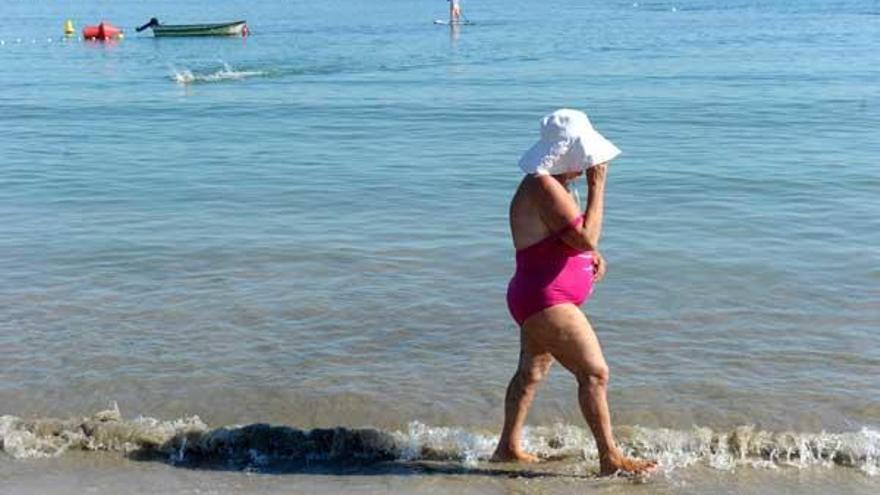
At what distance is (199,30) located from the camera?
53.1 m

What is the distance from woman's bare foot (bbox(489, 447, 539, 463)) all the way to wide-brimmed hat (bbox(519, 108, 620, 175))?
4.88 feet

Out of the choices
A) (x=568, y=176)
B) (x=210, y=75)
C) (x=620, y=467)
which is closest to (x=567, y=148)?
(x=568, y=176)

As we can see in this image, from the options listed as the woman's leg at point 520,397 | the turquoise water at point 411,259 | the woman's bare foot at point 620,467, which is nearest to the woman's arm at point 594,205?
the woman's leg at point 520,397

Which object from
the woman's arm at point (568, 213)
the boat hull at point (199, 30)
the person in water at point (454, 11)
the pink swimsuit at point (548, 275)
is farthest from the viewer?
the person in water at point (454, 11)

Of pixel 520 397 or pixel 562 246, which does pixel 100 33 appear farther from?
pixel 562 246

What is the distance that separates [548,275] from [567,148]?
1.92ft

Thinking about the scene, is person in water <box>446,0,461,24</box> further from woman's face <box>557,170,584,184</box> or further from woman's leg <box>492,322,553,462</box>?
woman's face <box>557,170,584,184</box>

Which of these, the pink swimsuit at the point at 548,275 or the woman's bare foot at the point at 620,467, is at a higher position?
the pink swimsuit at the point at 548,275

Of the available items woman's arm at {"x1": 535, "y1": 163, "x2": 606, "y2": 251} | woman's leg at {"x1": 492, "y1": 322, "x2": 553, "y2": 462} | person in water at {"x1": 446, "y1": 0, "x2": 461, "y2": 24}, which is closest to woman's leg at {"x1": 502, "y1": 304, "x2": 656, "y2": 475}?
woman's leg at {"x1": 492, "y1": 322, "x2": 553, "y2": 462}

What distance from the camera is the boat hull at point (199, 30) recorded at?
173ft

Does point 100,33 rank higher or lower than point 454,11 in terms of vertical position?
lower

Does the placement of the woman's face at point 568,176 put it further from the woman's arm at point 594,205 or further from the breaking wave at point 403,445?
the breaking wave at point 403,445

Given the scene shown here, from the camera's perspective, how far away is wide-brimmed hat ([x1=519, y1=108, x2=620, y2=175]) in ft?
16.5

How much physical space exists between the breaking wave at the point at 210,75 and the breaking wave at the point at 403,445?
2737cm
